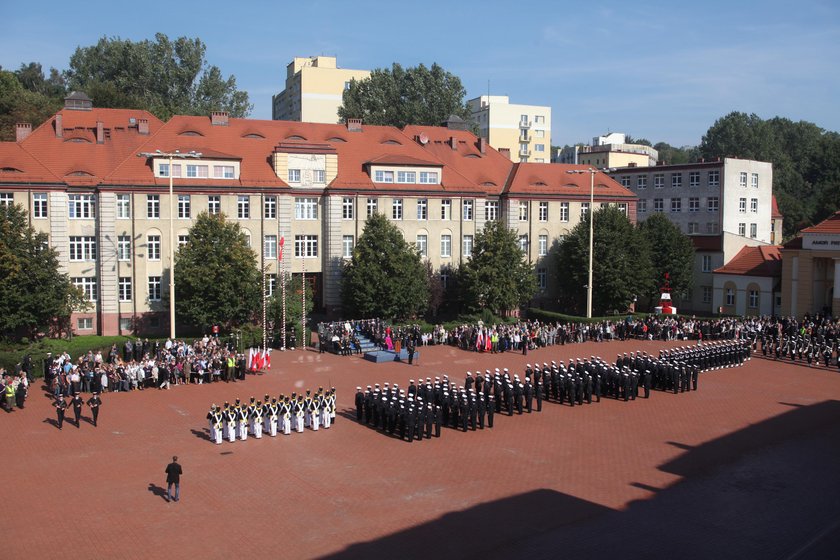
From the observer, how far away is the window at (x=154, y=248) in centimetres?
4850

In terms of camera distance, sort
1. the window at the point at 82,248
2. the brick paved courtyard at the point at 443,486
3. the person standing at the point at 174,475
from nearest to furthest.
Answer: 1. the brick paved courtyard at the point at 443,486
2. the person standing at the point at 174,475
3. the window at the point at 82,248

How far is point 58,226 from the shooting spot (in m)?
47.2

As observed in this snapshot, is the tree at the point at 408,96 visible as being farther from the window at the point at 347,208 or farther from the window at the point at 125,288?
the window at the point at 125,288

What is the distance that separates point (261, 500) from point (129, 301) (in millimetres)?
31623

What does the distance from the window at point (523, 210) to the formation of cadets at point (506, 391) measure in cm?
2207

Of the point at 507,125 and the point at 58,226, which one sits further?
Result: the point at 507,125

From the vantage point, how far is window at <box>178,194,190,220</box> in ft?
161

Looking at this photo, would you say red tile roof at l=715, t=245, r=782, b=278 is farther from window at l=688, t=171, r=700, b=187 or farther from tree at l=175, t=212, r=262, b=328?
tree at l=175, t=212, r=262, b=328

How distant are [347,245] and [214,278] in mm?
12977

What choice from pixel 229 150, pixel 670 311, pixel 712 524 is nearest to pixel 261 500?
pixel 712 524

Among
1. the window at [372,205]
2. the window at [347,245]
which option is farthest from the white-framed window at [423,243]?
the window at [347,245]

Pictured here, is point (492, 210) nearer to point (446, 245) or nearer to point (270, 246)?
point (446, 245)

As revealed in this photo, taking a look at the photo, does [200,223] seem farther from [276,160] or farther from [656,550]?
[656,550]

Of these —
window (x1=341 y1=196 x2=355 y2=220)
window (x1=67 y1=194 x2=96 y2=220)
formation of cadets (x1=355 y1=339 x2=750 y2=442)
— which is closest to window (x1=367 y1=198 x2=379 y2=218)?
window (x1=341 y1=196 x2=355 y2=220)
